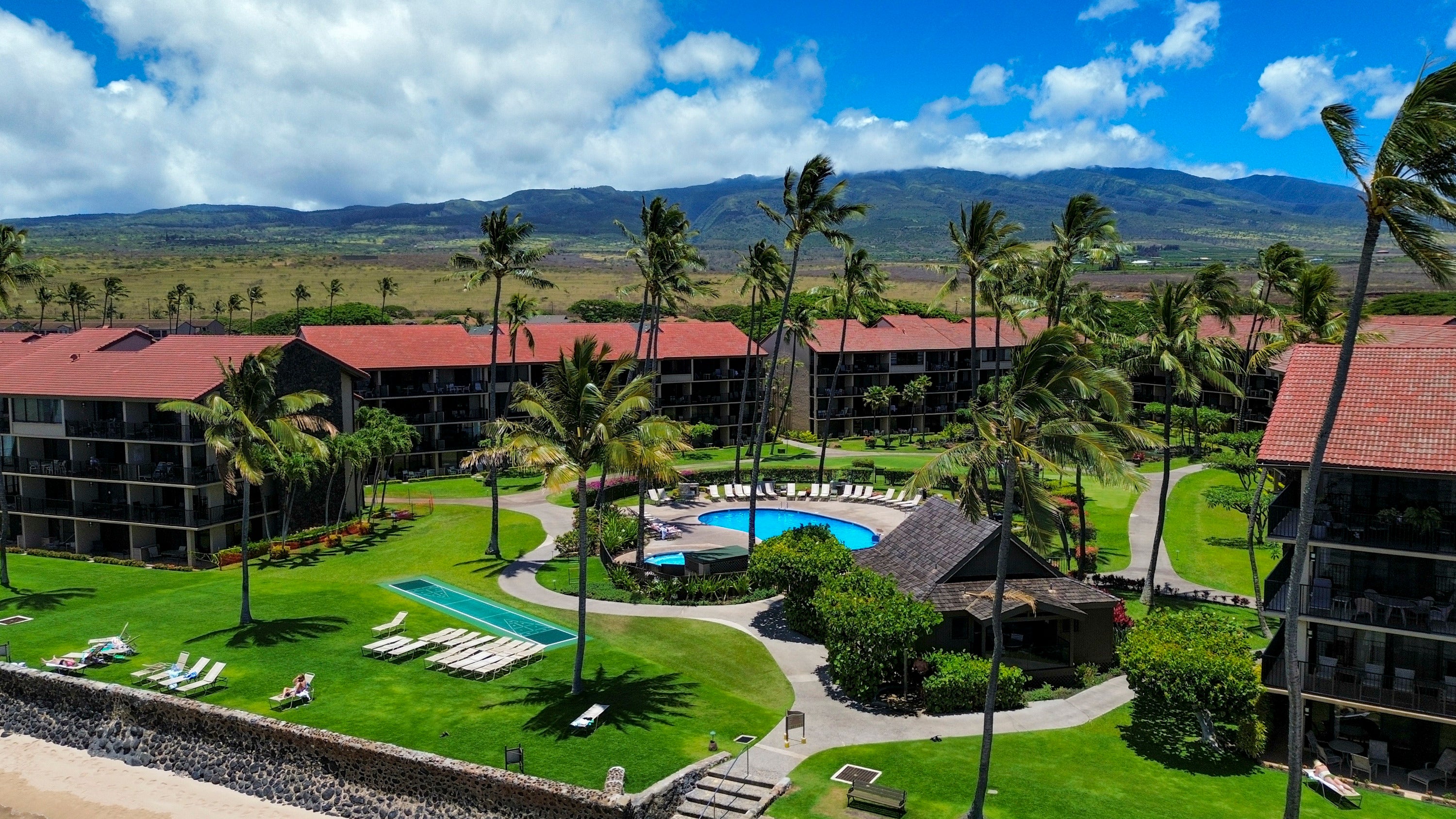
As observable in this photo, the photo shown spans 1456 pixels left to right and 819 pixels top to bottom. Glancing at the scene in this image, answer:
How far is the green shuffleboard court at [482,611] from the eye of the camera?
35.2 meters

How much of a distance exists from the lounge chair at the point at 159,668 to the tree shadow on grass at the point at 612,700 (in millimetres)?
10394

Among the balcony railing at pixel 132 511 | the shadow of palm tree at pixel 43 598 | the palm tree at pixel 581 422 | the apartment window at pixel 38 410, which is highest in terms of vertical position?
the palm tree at pixel 581 422

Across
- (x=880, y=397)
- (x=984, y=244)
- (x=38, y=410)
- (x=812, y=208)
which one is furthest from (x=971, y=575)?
(x=880, y=397)

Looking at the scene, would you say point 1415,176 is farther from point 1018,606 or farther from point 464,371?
point 464,371

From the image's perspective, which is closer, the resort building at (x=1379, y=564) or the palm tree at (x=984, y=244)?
the resort building at (x=1379, y=564)

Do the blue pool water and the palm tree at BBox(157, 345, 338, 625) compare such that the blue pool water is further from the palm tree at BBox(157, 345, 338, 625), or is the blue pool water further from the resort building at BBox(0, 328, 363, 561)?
the palm tree at BBox(157, 345, 338, 625)

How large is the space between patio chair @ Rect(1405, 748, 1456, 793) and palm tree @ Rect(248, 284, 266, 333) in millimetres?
132075

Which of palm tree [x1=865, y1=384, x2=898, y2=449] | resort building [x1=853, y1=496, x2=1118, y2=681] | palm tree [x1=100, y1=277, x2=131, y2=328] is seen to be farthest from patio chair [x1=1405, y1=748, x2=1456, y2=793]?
palm tree [x1=100, y1=277, x2=131, y2=328]

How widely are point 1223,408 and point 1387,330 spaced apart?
25.1 m

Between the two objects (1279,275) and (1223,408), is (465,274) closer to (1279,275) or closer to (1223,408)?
(1279,275)

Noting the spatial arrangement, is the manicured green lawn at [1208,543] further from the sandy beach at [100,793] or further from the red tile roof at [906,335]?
the sandy beach at [100,793]

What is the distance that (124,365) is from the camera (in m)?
48.5

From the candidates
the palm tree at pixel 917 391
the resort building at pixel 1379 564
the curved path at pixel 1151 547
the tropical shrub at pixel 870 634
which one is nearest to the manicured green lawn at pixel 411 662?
the tropical shrub at pixel 870 634

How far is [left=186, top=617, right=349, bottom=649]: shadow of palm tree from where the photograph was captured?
110 ft
